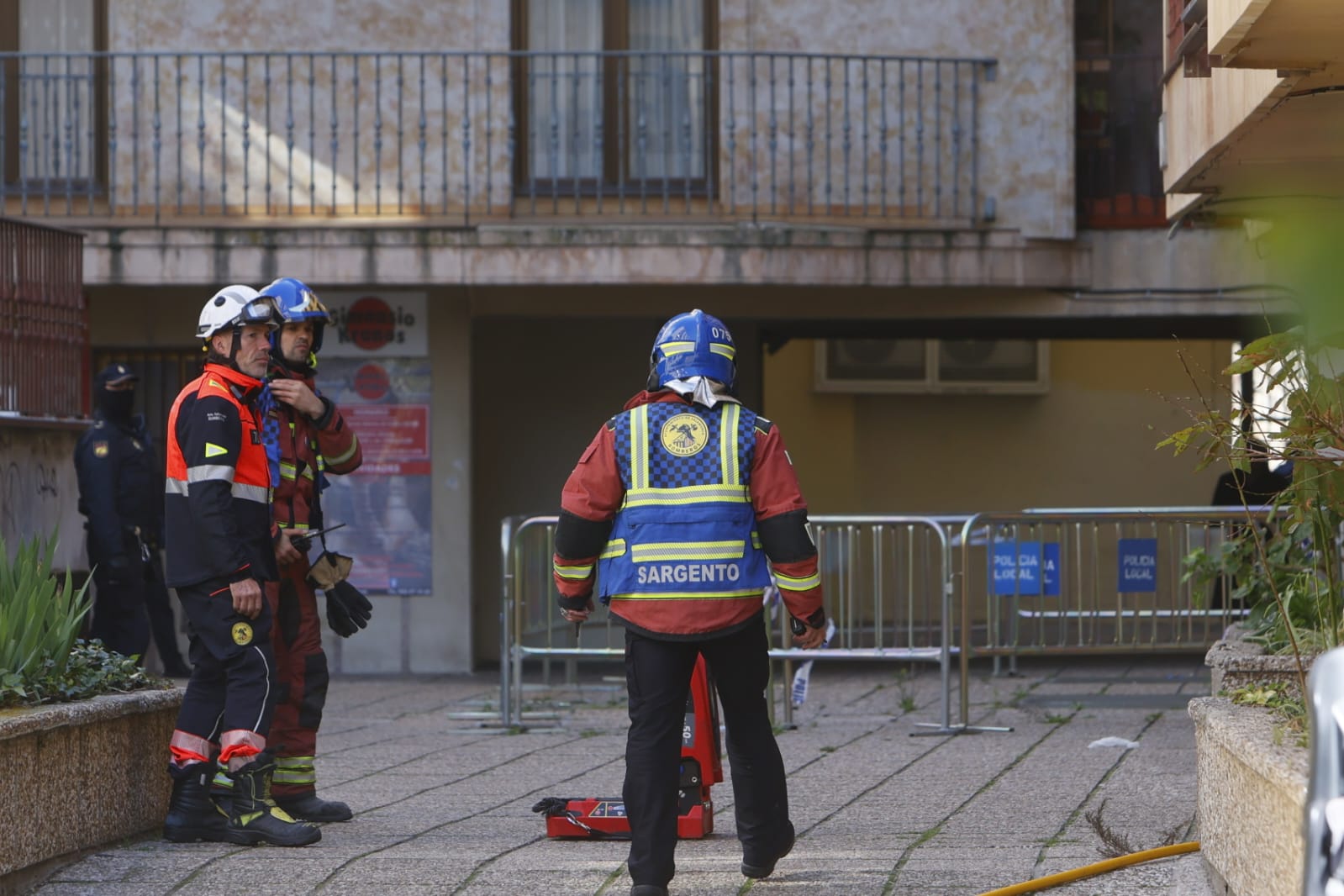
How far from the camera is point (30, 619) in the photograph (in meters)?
5.98

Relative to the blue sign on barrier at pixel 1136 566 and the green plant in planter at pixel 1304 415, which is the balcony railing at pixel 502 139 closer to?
the blue sign on barrier at pixel 1136 566

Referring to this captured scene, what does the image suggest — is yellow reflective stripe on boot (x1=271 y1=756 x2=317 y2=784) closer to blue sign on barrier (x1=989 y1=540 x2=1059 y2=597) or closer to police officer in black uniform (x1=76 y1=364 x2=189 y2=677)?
police officer in black uniform (x1=76 y1=364 x2=189 y2=677)

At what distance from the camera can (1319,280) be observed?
3.40 meters

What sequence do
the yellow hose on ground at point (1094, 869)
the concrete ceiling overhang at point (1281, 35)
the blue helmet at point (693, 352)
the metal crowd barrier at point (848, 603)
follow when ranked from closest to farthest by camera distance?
the concrete ceiling overhang at point (1281, 35) < the yellow hose on ground at point (1094, 869) < the blue helmet at point (693, 352) < the metal crowd barrier at point (848, 603)

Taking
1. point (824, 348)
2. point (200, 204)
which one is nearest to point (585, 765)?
point (200, 204)

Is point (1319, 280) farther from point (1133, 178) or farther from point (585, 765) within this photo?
point (1133, 178)

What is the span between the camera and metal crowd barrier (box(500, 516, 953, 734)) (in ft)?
32.8

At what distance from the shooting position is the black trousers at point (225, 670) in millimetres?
6316

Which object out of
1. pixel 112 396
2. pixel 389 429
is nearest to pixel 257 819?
pixel 112 396

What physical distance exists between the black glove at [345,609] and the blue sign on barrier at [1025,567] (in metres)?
4.74

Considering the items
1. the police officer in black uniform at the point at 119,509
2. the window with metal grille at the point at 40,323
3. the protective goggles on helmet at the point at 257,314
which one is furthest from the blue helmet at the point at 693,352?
the police officer in black uniform at the point at 119,509

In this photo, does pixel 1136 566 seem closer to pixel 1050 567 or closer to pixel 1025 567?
pixel 1050 567

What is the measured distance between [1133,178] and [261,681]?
9.02m

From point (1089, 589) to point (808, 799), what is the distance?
367 centimetres
